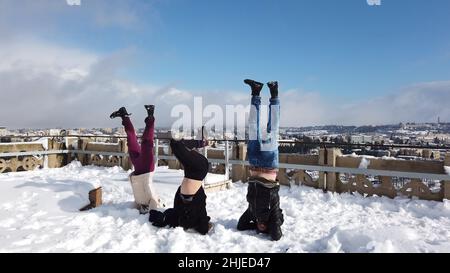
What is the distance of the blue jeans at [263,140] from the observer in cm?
543

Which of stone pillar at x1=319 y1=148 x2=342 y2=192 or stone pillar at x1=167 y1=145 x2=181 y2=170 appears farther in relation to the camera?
stone pillar at x1=167 y1=145 x2=181 y2=170

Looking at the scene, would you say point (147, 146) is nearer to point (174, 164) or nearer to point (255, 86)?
point (255, 86)

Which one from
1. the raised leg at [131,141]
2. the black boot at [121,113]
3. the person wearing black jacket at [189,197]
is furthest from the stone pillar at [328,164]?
the black boot at [121,113]

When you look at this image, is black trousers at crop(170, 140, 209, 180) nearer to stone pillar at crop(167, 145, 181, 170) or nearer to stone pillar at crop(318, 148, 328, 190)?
stone pillar at crop(318, 148, 328, 190)

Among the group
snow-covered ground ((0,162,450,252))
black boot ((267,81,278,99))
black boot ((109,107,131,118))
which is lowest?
snow-covered ground ((0,162,450,252))

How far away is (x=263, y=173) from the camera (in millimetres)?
5379

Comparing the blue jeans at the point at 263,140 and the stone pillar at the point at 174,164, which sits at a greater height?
the blue jeans at the point at 263,140

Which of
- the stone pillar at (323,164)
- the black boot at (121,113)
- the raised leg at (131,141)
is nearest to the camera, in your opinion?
the raised leg at (131,141)

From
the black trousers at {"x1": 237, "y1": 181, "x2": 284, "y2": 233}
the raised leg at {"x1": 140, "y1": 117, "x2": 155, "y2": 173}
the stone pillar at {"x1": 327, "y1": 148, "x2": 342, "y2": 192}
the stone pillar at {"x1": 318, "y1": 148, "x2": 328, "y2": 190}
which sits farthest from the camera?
the stone pillar at {"x1": 318, "y1": 148, "x2": 328, "y2": 190}

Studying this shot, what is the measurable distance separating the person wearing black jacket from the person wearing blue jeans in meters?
0.65

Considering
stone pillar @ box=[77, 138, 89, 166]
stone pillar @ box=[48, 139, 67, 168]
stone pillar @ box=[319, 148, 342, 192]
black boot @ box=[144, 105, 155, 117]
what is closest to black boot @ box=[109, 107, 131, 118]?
black boot @ box=[144, 105, 155, 117]

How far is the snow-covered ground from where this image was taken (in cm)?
454

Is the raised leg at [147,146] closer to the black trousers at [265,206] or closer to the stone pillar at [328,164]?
the black trousers at [265,206]
